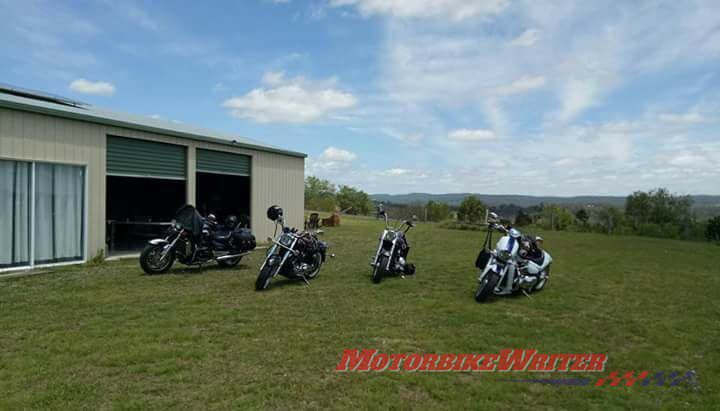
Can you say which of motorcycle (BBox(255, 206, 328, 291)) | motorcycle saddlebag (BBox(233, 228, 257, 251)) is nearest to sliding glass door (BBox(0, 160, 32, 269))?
motorcycle saddlebag (BBox(233, 228, 257, 251))

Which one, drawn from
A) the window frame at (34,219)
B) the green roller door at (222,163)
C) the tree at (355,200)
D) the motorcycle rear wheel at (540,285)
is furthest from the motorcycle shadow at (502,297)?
the tree at (355,200)

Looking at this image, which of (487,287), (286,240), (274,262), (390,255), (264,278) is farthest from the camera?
(390,255)

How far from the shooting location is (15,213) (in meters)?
6.82

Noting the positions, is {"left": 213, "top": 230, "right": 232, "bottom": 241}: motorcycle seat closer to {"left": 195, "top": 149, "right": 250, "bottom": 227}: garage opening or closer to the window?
the window

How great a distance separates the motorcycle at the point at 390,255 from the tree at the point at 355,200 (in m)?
24.9

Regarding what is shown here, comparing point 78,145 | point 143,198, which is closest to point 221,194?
point 143,198

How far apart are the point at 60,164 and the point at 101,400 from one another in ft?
20.3

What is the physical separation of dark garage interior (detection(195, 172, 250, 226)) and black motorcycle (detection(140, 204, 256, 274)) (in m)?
5.67

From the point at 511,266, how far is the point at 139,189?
43.8 feet

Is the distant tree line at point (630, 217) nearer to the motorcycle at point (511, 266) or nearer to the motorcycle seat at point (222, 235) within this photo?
the motorcycle at point (511, 266)

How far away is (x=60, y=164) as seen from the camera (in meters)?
7.44

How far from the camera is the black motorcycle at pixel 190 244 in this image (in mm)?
7000

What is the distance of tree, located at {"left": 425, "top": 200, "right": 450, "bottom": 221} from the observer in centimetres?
2580

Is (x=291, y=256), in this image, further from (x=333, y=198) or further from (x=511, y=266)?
(x=333, y=198)
